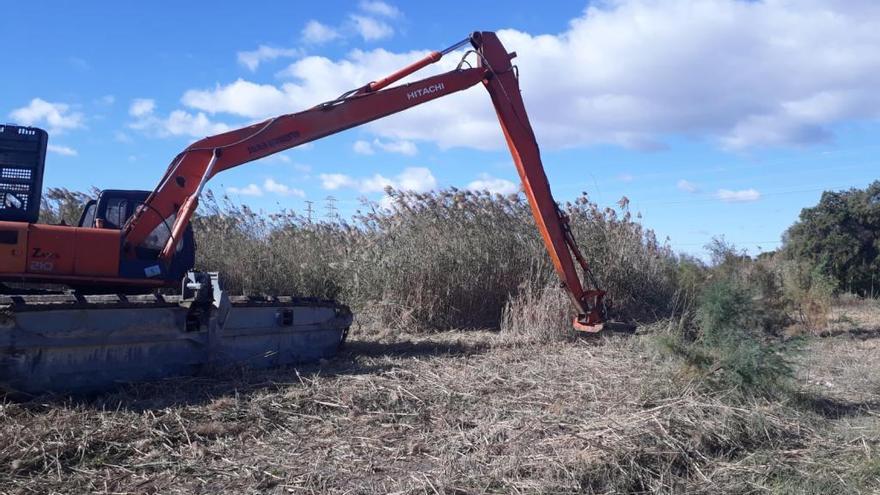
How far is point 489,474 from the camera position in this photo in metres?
5.56

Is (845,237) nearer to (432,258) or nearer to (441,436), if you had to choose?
(432,258)

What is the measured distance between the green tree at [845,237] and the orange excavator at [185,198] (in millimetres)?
11813

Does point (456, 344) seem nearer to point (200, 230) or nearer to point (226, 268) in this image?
point (226, 268)

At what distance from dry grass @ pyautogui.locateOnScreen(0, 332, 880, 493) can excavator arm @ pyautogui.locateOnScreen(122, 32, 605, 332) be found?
2073 millimetres

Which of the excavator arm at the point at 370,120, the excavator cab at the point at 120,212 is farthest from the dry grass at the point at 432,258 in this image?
the excavator cab at the point at 120,212

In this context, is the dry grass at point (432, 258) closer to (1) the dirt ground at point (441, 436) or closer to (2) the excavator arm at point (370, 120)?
(2) the excavator arm at point (370, 120)

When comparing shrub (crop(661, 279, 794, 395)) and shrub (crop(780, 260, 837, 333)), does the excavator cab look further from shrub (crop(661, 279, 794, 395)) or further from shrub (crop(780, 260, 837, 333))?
shrub (crop(780, 260, 837, 333))

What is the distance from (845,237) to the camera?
2089 centimetres

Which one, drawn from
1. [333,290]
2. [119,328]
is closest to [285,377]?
[119,328]

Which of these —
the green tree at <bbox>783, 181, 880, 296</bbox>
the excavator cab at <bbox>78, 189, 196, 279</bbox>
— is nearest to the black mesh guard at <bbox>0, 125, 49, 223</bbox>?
the excavator cab at <bbox>78, 189, 196, 279</bbox>

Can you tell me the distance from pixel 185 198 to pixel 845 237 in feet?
58.8

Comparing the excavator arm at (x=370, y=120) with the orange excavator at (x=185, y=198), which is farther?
the excavator arm at (x=370, y=120)

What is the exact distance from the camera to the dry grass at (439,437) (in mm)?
5539

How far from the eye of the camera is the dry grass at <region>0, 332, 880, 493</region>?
5.54 meters
